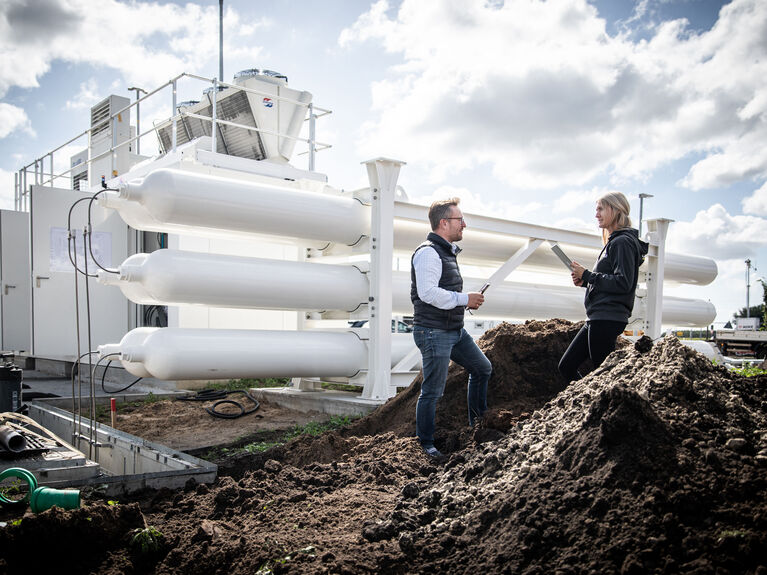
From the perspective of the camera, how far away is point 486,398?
15.5 feet

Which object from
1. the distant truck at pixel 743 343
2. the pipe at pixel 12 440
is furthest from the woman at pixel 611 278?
the distant truck at pixel 743 343

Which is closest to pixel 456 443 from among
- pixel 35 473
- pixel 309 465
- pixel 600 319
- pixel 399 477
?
pixel 399 477

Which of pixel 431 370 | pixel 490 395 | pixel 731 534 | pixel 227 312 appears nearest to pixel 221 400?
pixel 227 312

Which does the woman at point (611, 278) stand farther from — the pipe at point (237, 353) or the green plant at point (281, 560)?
the pipe at point (237, 353)

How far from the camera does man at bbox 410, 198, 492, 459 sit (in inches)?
156

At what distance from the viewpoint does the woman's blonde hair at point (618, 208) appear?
13.3 ft

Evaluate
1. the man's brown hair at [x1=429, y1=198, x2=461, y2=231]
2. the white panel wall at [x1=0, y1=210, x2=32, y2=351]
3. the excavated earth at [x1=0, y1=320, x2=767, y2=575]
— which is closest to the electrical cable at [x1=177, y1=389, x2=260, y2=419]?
the excavated earth at [x1=0, y1=320, x2=767, y2=575]

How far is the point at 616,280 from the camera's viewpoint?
153 inches

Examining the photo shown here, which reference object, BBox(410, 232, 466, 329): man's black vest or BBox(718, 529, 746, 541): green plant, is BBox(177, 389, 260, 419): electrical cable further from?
BBox(718, 529, 746, 541): green plant

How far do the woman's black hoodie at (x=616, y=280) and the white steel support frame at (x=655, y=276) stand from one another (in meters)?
5.14

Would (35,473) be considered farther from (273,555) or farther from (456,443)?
(456,443)

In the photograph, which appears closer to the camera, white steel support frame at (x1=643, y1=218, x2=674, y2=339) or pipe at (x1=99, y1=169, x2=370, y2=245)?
pipe at (x1=99, y1=169, x2=370, y2=245)

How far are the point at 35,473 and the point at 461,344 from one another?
8.99 ft

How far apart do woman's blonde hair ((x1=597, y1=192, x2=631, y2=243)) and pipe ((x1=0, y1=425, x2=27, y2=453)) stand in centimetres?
399
